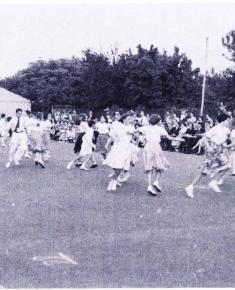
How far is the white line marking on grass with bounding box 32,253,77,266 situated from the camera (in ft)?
22.3

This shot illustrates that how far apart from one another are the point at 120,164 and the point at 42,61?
7965 cm

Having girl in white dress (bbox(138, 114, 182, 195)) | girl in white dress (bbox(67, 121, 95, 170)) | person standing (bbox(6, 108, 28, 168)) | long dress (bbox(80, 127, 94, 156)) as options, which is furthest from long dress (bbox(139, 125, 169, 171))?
person standing (bbox(6, 108, 28, 168))

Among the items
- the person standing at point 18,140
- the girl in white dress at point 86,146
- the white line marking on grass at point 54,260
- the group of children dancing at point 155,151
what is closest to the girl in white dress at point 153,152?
the group of children dancing at point 155,151

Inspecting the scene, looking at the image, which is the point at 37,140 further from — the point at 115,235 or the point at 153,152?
the point at 115,235

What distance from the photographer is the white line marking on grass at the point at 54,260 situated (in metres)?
6.79

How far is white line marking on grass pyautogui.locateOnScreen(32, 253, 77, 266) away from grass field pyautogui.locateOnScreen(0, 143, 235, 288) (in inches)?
3.4

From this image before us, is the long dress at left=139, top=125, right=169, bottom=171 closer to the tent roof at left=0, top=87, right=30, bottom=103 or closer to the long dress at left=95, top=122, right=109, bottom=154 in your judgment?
the long dress at left=95, top=122, right=109, bottom=154

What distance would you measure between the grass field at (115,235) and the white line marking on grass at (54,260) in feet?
0.28

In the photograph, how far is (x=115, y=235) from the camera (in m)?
8.40

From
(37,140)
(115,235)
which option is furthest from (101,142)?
(115,235)

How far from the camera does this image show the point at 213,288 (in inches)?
224

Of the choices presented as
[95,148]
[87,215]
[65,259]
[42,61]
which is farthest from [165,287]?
[42,61]

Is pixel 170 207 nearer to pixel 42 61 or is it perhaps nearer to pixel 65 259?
pixel 65 259

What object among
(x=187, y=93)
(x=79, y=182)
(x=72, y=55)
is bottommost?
(x=79, y=182)
